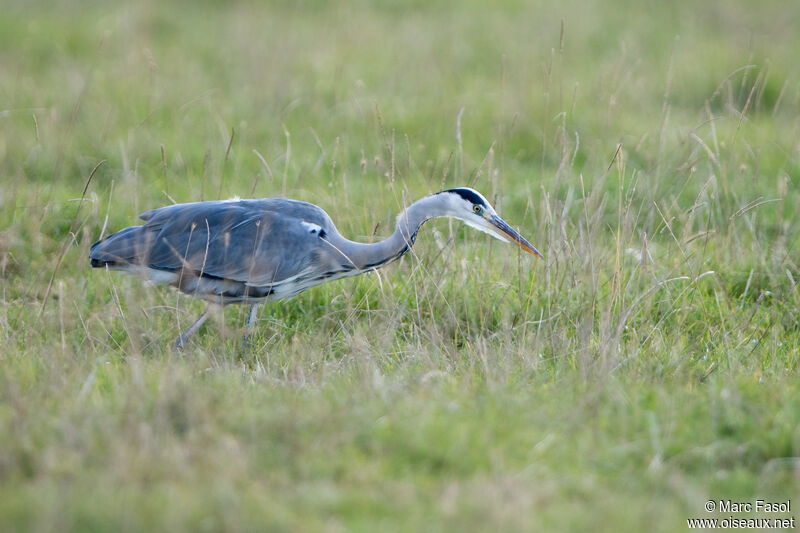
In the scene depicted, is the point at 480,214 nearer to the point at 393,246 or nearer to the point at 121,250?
the point at 393,246

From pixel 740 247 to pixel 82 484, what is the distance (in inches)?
163

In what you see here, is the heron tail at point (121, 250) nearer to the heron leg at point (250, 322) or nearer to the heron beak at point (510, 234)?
the heron leg at point (250, 322)

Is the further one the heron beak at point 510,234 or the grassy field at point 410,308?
the heron beak at point 510,234

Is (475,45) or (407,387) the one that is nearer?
(407,387)

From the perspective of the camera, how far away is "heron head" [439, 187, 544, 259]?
488cm

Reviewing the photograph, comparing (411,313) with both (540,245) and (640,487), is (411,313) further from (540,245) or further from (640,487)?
(640,487)

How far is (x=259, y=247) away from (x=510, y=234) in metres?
1.39

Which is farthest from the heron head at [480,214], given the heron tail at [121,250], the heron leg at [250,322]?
the heron tail at [121,250]

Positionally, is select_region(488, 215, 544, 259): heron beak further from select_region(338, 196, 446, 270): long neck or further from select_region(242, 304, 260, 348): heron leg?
select_region(242, 304, 260, 348): heron leg

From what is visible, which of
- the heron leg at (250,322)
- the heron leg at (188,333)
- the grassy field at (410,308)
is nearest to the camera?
the grassy field at (410,308)

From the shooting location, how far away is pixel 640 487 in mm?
3199

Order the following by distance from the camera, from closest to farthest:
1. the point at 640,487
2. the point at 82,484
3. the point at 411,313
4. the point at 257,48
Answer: the point at 82,484, the point at 640,487, the point at 411,313, the point at 257,48

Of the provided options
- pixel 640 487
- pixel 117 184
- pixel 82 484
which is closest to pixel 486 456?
pixel 640 487

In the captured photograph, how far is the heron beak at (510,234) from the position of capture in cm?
489
